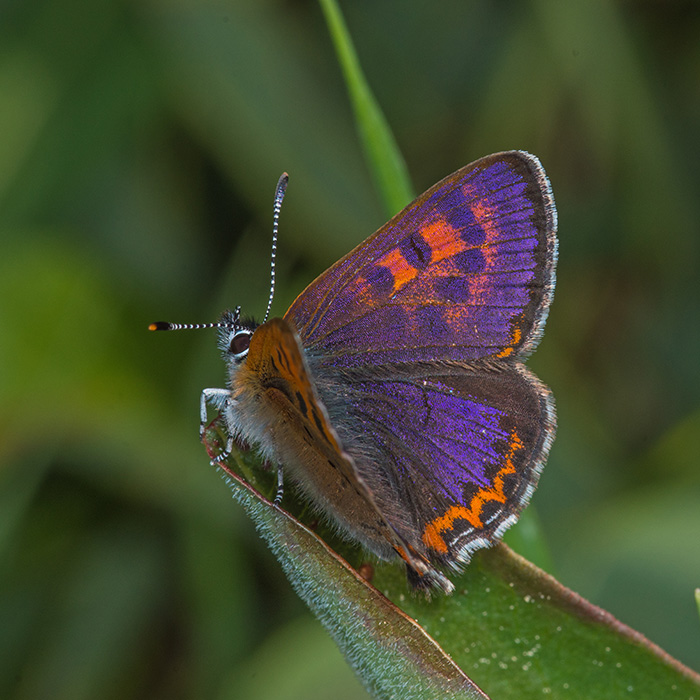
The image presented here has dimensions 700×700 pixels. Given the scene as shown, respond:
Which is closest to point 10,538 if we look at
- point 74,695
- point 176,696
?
point 74,695

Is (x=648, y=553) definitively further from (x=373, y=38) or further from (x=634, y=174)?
(x=373, y=38)

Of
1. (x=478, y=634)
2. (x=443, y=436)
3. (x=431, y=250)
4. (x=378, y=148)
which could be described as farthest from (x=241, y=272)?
(x=478, y=634)

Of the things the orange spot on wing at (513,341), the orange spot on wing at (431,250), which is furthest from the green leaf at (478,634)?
the orange spot on wing at (431,250)

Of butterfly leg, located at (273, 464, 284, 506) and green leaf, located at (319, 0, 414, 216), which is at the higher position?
green leaf, located at (319, 0, 414, 216)

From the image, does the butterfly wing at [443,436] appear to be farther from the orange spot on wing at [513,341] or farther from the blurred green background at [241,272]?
the blurred green background at [241,272]

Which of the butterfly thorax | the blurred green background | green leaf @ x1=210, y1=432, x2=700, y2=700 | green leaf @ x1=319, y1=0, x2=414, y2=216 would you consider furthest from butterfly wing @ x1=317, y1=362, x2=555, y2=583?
the blurred green background

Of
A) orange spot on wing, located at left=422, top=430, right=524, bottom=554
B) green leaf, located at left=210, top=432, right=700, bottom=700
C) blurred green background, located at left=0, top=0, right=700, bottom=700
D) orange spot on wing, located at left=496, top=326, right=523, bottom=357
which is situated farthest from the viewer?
blurred green background, located at left=0, top=0, right=700, bottom=700

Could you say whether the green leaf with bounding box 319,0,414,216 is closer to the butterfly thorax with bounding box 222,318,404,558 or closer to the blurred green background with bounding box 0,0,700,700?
the butterfly thorax with bounding box 222,318,404,558
